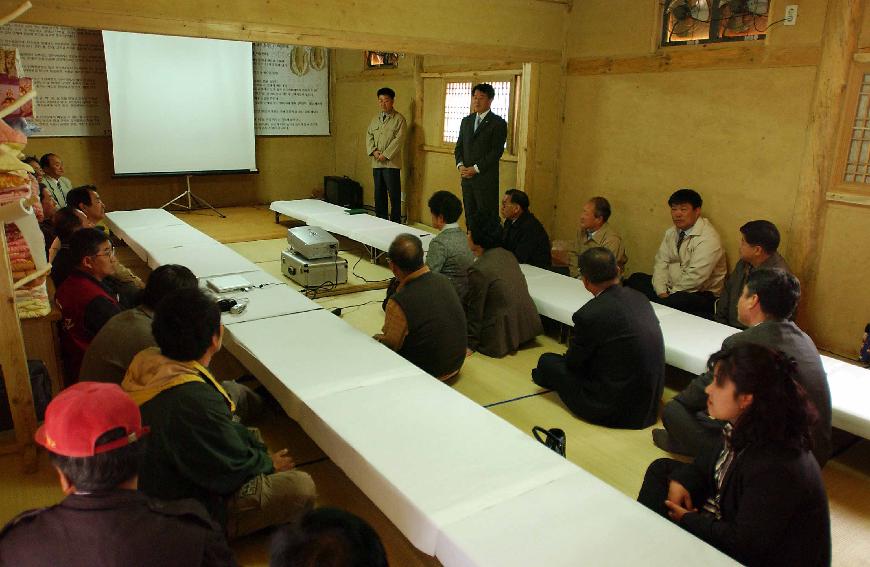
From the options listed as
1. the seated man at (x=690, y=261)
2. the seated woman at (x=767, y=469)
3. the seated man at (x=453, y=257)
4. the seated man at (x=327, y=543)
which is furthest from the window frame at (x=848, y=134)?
the seated man at (x=327, y=543)

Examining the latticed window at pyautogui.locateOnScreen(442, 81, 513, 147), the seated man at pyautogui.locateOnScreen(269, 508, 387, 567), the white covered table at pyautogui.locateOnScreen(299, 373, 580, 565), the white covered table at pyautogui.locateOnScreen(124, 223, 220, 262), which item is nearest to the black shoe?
the white covered table at pyautogui.locateOnScreen(299, 373, 580, 565)

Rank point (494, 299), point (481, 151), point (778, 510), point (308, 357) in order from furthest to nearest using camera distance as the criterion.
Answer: point (481, 151)
point (494, 299)
point (308, 357)
point (778, 510)

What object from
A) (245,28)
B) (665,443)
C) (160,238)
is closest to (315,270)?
(160,238)

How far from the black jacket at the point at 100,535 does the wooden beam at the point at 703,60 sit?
14.4 ft

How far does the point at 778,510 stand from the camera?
4.89 feet

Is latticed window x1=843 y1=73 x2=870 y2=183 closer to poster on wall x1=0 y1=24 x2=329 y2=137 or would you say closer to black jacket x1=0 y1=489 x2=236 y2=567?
black jacket x1=0 y1=489 x2=236 y2=567

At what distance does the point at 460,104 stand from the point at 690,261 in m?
3.50

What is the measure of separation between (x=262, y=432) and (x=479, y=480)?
1381 mm

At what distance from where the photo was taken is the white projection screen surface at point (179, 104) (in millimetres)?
7258

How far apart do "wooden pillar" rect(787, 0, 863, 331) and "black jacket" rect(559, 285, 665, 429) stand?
177 centimetres

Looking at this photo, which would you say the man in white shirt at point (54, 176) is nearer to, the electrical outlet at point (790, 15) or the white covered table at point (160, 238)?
the white covered table at point (160, 238)

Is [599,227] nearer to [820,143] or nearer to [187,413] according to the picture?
[820,143]

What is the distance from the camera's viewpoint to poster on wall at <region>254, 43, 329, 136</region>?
330 inches

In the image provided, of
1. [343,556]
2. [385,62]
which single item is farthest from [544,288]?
[385,62]
